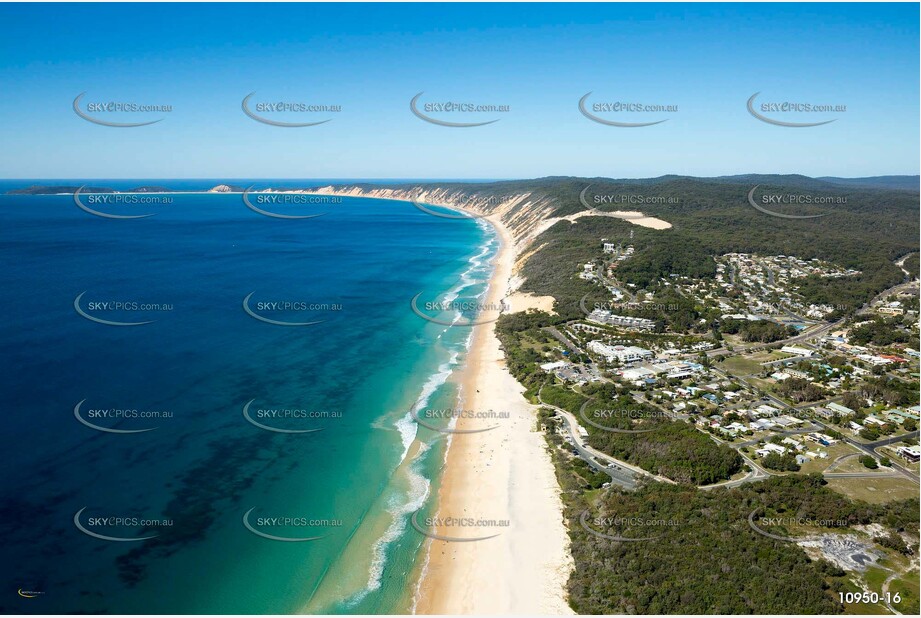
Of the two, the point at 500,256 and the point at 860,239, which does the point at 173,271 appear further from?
the point at 860,239

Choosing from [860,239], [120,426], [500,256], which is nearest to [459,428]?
[120,426]

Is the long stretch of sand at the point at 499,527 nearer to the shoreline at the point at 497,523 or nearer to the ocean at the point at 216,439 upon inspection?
the shoreline at the point at 497,523

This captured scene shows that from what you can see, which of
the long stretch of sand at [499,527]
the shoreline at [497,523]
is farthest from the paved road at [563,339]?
the long stretch of sand at [499,527]

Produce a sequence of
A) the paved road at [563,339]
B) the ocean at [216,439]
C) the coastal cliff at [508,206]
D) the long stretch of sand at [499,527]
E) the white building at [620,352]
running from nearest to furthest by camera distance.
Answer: the long stretch of sand at [499,527]
the ocean at [216,439]
the white building at [620,352]
the paved road at [563,339]
the coastal cliff at [508,206]

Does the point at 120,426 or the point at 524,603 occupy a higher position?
the point at 120,426

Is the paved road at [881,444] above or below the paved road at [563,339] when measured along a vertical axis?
below

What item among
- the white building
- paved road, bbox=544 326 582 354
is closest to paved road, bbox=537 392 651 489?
the white building
